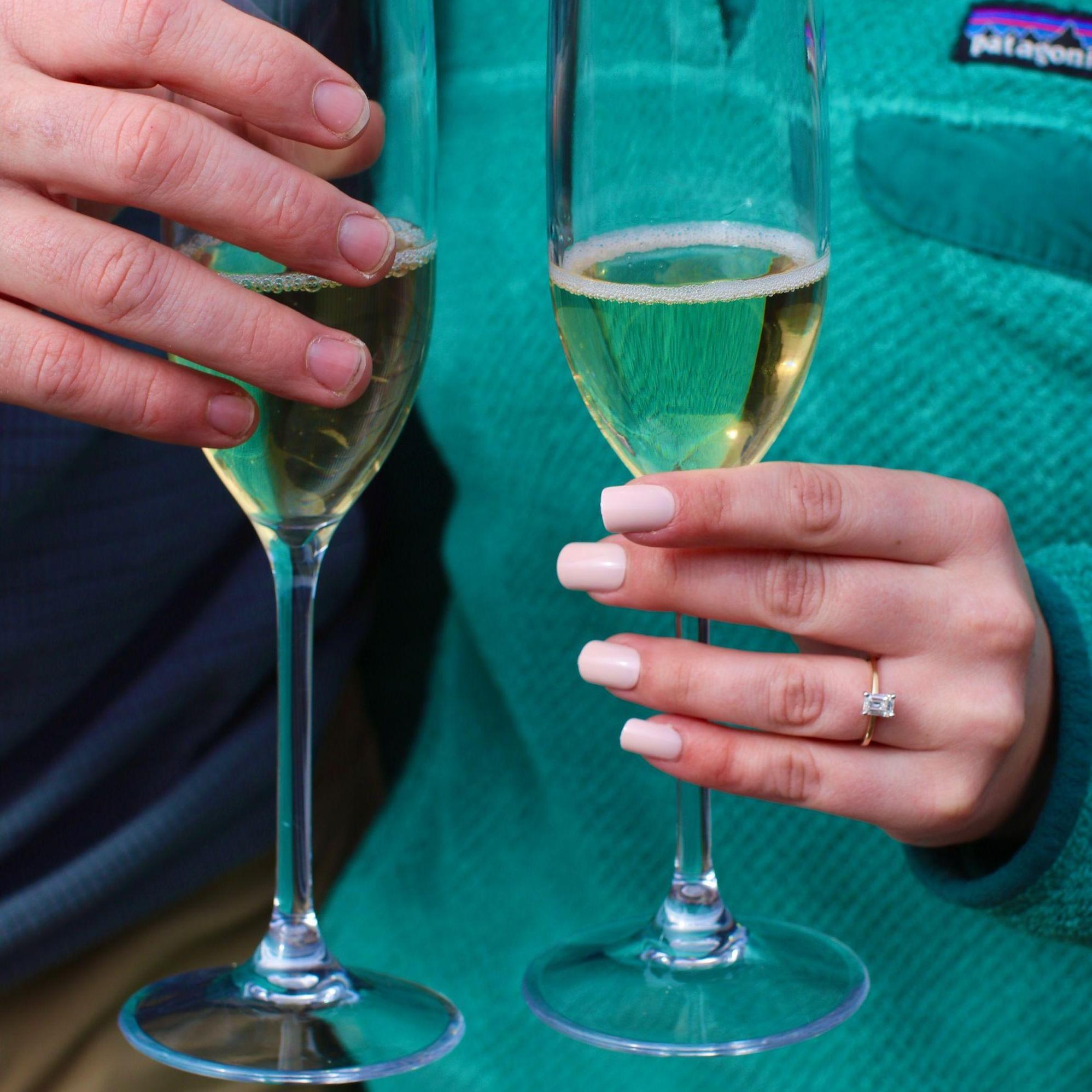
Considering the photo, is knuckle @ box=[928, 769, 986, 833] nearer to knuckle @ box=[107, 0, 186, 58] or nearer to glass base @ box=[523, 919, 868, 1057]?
glass base @ box=[523, 919, 868, 1057]

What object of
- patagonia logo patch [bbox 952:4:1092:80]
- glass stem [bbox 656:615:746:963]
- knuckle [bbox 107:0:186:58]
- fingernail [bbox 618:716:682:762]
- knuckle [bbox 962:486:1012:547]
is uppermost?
patagonia logo patch [bbox 952:4:1092:80]

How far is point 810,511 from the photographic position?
55 centimetres

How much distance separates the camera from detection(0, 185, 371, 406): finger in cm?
49

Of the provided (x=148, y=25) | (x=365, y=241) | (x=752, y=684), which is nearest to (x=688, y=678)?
(x=752, y=684)

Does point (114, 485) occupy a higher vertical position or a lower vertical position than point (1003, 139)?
lower

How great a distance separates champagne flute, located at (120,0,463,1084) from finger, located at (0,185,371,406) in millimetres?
23

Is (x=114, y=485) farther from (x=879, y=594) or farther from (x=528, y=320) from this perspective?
(x=879, y=594)

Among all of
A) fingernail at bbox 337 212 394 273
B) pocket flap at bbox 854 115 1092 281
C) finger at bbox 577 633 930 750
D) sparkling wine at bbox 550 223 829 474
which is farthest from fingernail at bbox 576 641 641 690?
A: pocket flap at bbox 854 115 1092 281

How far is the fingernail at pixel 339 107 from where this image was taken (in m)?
0.47

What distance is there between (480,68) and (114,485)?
41 cm

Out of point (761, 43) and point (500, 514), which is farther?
point (500, 514)

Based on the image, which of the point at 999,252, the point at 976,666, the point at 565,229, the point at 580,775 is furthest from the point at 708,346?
the point at 580,775

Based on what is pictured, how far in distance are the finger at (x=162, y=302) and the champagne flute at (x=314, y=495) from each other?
0.02 m

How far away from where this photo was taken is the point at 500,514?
975 millimetres
